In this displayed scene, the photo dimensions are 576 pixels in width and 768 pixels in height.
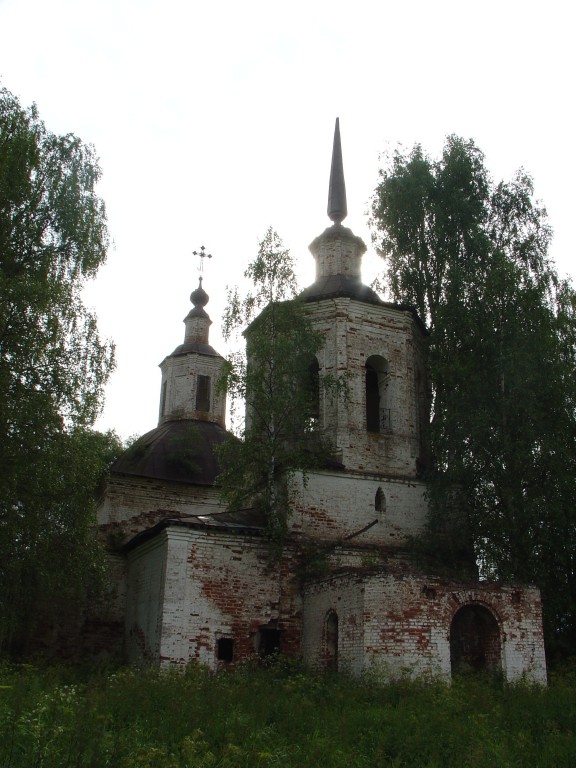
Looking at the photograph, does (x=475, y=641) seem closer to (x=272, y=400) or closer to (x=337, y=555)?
(x=337, y=555)

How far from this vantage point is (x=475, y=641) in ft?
43.9

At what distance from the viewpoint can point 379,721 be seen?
8.25 metres

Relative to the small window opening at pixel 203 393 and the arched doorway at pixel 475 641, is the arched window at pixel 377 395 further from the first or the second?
the small window opening at pixel 203 393

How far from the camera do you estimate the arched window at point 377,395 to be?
16422 mm

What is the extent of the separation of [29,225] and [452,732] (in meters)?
10.9

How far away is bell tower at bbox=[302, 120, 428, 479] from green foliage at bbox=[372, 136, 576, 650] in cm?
53

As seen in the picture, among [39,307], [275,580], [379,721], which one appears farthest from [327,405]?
[379,721]

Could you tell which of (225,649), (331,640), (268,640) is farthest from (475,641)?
(225,649)

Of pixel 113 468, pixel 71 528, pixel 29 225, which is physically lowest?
pixel 71 528

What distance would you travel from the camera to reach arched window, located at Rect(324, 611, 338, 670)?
42.9 feet

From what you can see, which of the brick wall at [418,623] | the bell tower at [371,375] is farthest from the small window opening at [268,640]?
the bell tower at [371,375]

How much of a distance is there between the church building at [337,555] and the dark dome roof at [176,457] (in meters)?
0.06

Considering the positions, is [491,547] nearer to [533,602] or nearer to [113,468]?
[533,602]

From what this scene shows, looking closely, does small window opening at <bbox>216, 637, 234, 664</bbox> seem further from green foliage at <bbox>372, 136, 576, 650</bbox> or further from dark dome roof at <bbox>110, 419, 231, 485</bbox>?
dark dome roof at <bbox>110, 419, 231, 485</bbox>
